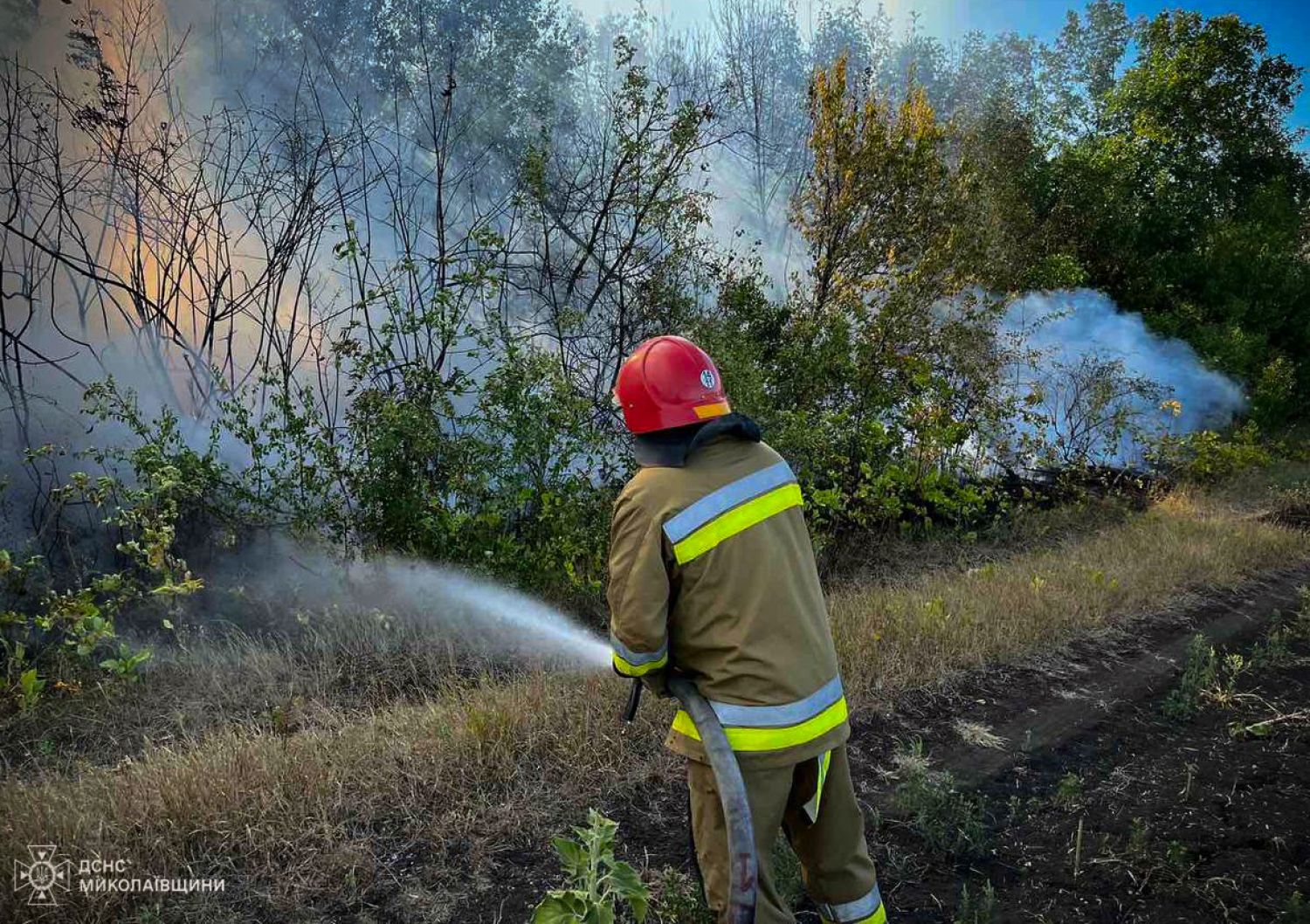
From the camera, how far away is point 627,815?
3631 millimetres

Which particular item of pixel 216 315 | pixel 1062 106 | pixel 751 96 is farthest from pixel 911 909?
pixel 1062 106

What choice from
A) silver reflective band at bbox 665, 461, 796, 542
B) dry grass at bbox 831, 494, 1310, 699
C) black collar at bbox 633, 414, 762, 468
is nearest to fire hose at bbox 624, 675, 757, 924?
silver reflective band at bbox 665, 461, 796, 542

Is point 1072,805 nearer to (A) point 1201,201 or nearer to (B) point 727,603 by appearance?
(B) point 727,603

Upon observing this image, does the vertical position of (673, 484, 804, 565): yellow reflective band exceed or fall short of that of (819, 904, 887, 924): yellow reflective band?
it exceeds it

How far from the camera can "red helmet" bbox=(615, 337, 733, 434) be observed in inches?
101

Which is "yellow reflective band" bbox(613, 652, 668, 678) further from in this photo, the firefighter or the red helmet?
the red helmet

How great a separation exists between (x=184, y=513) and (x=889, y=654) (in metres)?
4.68

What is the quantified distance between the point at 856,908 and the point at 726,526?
4.19 feet

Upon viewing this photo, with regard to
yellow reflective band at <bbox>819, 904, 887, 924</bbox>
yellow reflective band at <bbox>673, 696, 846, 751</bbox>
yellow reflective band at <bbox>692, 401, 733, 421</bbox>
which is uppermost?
yellow reflective band at <bbox>692, 401, 733, 421</bbox>

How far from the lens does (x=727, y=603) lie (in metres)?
2.47

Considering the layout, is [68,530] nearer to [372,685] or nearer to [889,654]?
[372,685]

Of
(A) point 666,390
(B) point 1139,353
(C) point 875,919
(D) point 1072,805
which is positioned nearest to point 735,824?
(C) point 875,919

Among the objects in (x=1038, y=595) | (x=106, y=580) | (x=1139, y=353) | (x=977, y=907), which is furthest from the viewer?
(x=1139, y=353)

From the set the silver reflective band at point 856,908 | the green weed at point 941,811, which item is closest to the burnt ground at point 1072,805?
the green weed at point 941,811
